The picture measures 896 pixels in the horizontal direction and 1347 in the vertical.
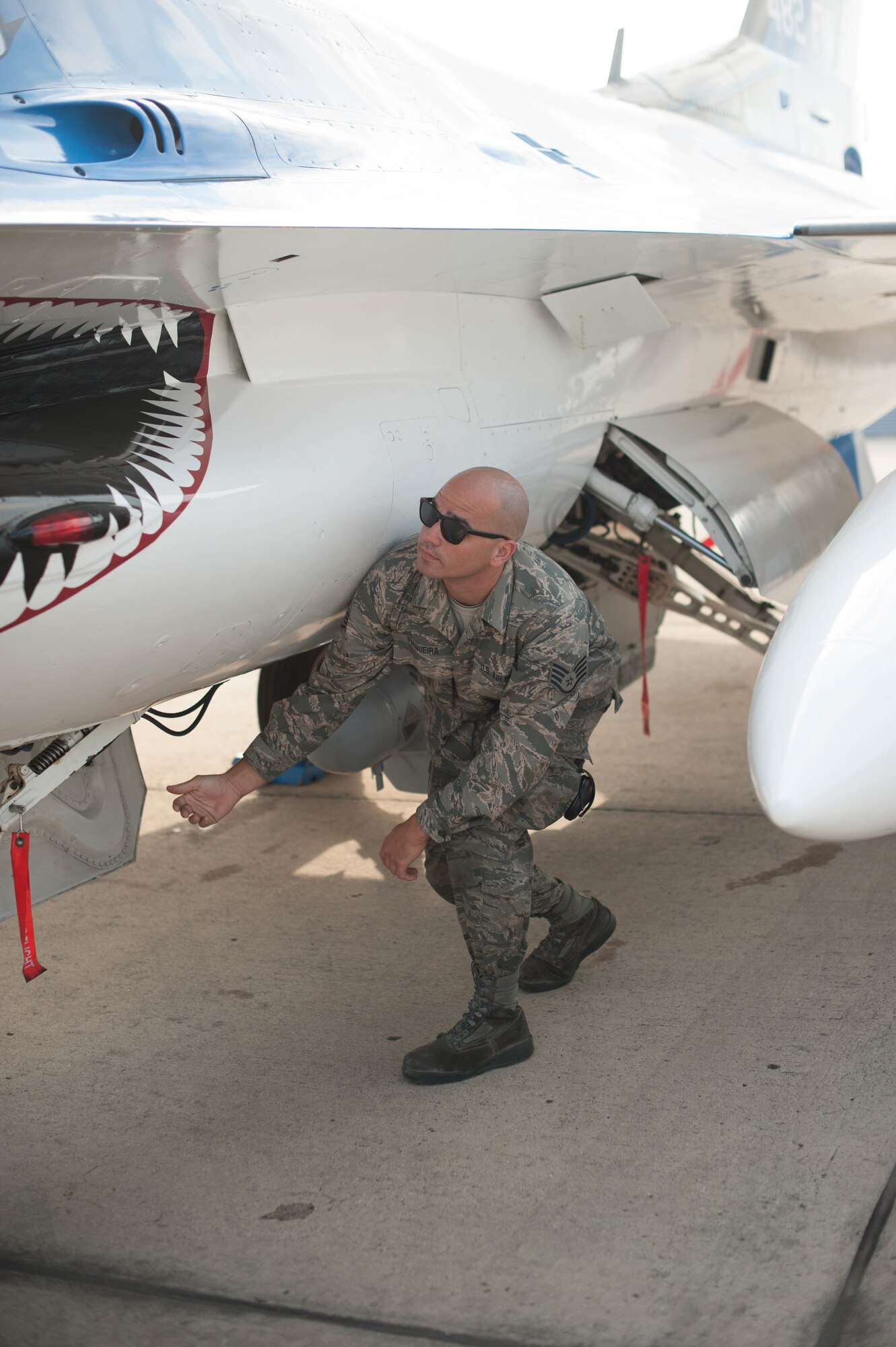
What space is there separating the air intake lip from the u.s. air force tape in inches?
47.9

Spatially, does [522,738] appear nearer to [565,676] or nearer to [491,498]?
[565,676]

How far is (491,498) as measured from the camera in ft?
9.09

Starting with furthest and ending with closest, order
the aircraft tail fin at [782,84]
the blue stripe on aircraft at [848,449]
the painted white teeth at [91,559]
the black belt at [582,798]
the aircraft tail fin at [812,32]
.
Result: 1. the blue stripe on aircraft at [848,449]
2. the aircraft tail fin at [812,32]
3. the aircraft tail fin at [782,84]
4. the black belt at [582,798]
5. the painted white teeth at [91,559]

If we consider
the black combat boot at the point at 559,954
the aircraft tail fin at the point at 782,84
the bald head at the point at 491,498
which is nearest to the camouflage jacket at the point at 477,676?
the bald head at the point at 491,498

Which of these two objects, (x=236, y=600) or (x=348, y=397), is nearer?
(x=236, y=600)

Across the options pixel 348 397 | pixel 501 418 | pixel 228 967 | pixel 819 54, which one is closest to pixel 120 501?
pixel 348 397

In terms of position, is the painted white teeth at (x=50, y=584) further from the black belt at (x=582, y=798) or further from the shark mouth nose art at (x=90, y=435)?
the black belt at (x=582, y=798)

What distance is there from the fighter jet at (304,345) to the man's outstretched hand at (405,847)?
0.55 m

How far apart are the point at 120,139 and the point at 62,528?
28.2 inches

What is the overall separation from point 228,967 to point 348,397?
1723 mm

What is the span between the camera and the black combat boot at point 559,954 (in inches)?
135

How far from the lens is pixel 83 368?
2.48m

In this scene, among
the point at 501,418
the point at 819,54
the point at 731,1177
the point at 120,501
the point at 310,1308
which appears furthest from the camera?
the point at 819,54

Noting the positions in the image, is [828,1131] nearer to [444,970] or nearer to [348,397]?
[444,970]
